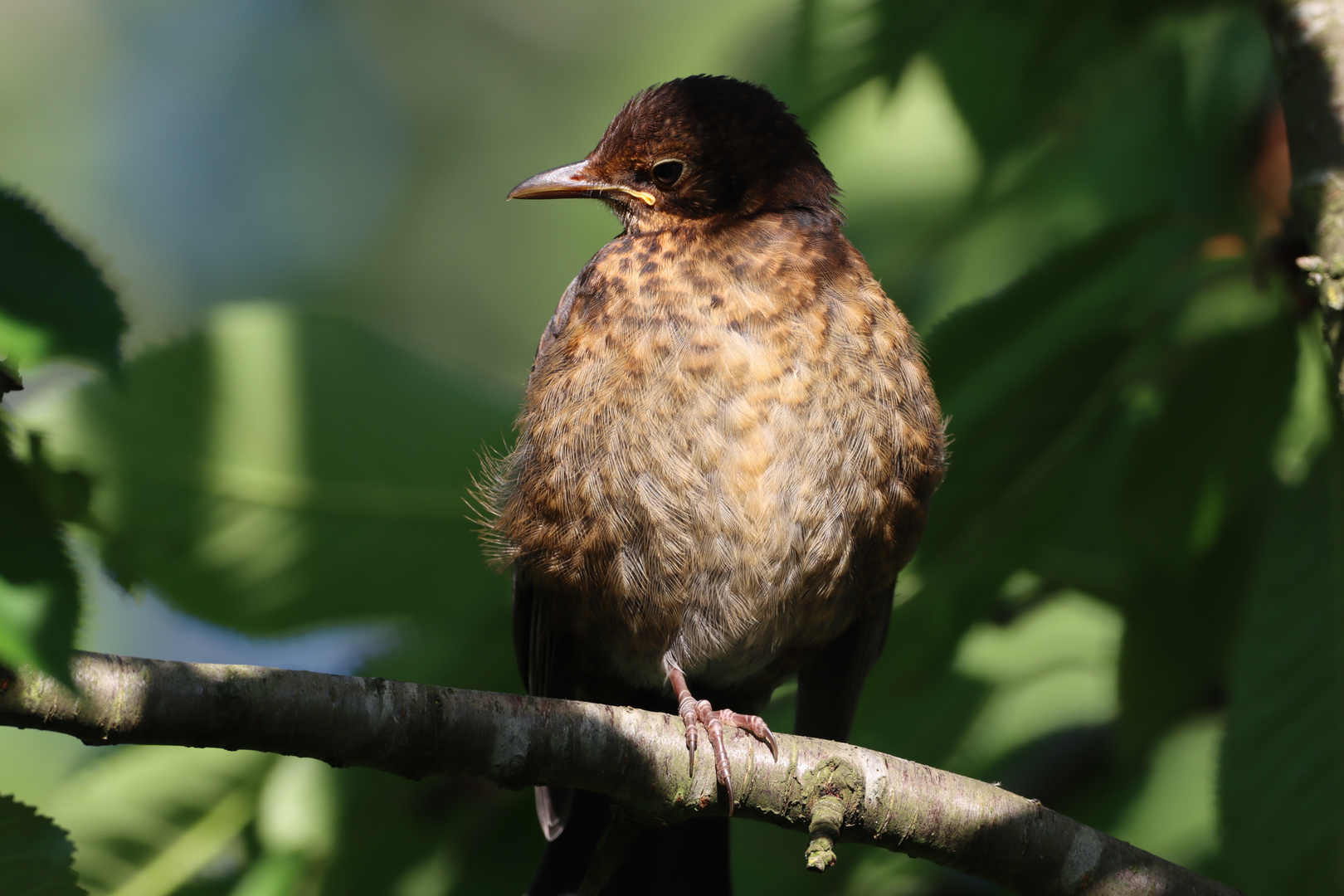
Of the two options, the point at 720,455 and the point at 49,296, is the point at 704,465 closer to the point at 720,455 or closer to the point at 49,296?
the point at 720,455

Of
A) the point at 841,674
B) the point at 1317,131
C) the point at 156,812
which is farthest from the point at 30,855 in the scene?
the point at 1317,131

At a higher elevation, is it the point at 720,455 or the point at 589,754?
the point at 720,455

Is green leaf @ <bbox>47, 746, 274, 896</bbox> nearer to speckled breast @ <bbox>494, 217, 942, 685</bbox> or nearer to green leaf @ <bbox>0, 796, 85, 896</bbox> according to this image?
speckled breast @ <bbox>494, 217, 942, 685</bbox>

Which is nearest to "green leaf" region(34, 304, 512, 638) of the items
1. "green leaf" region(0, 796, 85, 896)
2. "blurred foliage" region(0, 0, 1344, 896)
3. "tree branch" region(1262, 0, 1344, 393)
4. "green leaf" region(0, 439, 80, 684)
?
"blurred foliage" region(0, 0, 1344, 896)

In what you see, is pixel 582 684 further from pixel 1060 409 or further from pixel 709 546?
pixel 1060 409

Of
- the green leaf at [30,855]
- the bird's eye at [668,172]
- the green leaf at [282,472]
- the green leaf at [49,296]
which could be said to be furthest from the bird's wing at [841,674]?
the green leaf at [49,296]

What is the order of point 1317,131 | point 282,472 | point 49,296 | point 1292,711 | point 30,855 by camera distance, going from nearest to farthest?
1. point 49,296
2. point 30,855
3. point 1317,131
4. point 1292,711
5. point 282,472
